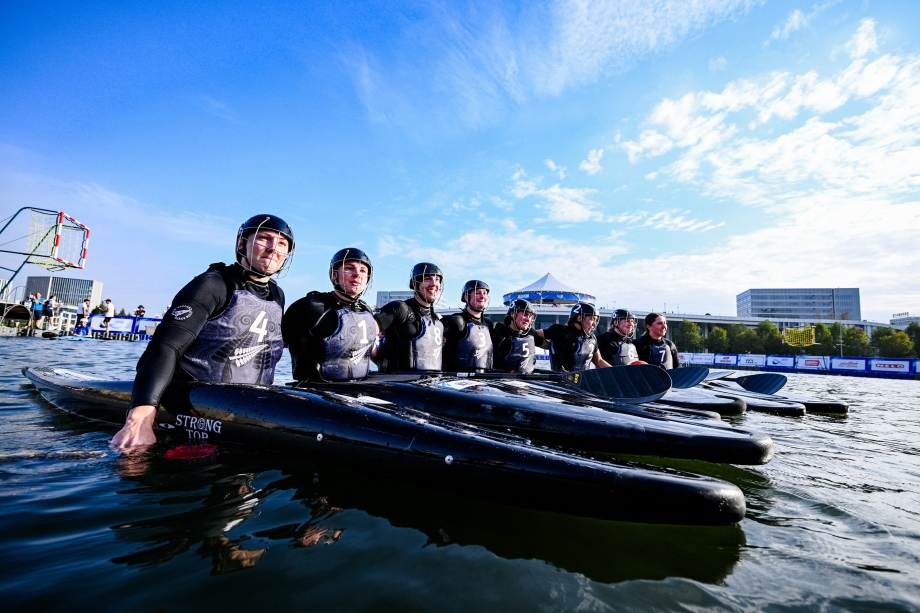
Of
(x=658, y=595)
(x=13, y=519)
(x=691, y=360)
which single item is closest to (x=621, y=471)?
(x=658, y=595)

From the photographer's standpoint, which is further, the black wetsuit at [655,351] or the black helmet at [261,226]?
the black wetsuit at [655,351]

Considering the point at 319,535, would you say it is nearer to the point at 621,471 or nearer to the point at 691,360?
the point at 621,471

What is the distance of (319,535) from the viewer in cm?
196

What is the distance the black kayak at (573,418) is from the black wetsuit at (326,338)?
0.88 feet

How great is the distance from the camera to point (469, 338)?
7.02 m

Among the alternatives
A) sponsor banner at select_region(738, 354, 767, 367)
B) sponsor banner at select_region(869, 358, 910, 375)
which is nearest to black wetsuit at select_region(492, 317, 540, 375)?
sponsor banner at select_region(869, 358, 910, 375)

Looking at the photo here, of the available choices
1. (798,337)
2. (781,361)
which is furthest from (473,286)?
(798,337)

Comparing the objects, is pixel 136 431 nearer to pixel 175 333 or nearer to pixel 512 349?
pixel 175 333

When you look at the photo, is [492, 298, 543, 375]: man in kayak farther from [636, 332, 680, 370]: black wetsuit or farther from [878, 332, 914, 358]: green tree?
[878, 332, 914, 358]: green tree

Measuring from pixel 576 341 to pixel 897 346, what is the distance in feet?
229

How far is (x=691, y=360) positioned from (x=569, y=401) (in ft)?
111

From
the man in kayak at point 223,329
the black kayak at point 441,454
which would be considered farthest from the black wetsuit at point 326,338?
the black kayak at point 441,454

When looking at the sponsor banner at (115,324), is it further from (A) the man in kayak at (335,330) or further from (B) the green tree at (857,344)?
(B) the green tree at (857,344)

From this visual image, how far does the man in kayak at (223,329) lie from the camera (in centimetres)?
307
